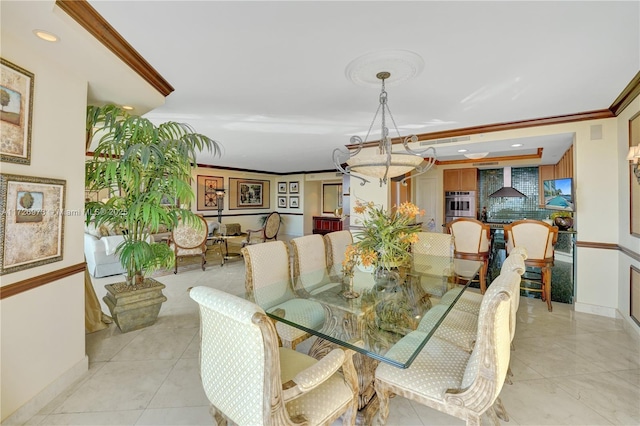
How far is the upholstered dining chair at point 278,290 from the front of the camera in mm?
1866

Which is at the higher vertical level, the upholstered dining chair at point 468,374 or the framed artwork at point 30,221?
the framed artwork at point 30,221

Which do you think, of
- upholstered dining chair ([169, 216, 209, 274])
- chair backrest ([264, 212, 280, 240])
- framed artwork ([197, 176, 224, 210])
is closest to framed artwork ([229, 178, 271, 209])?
framed artwork ([197, 176, 224, 210])

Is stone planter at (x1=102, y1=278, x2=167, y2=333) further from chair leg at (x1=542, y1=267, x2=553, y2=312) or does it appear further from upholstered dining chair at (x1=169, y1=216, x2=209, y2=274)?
chair leg at (x1=542, y1=267, x2=553, y2=312)

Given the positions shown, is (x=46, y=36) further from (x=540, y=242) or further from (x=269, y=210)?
(x=269, y=210)

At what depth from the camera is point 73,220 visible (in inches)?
80.2

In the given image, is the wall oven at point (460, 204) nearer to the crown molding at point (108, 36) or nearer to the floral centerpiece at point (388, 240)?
the floral centerpiece at point (388, 240)

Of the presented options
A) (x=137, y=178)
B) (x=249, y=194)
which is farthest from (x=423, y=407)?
(x=249, y=194)

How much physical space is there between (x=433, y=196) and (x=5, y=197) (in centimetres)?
747

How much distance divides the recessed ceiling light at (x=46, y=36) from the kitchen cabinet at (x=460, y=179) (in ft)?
24.3

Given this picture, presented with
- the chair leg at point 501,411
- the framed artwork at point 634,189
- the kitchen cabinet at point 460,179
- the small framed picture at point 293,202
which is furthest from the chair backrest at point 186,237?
the kitchen cabinet at point 460,179

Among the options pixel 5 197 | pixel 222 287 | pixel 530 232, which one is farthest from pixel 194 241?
pixel 530 232

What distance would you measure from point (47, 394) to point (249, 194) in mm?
8118

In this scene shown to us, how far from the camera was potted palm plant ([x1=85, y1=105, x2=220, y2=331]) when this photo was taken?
2.38m

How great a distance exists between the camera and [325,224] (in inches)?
389
